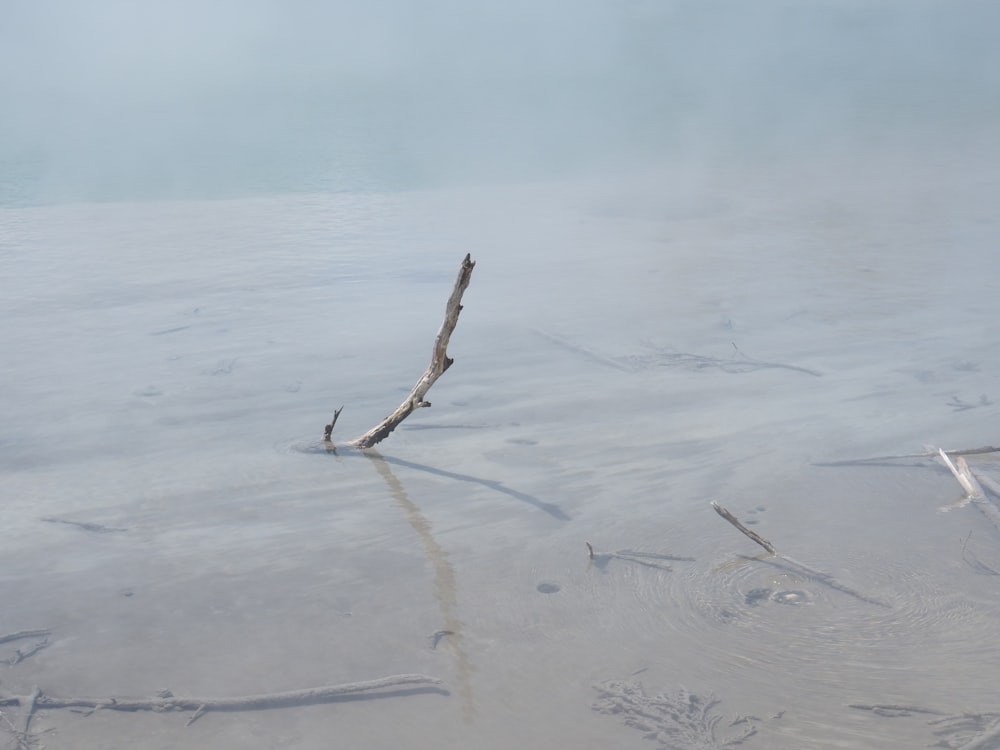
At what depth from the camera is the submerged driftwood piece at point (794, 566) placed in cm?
255

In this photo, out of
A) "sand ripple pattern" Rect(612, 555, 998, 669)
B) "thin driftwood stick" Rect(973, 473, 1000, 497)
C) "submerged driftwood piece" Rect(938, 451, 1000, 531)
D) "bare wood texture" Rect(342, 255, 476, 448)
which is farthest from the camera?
"bare wood texture" Rect(342, 255, 476, 448)

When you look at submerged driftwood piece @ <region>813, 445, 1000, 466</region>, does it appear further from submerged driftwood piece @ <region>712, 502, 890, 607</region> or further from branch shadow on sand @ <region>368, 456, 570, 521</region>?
branch shadow on sand @ <region>368, 456, 570, 521</region>

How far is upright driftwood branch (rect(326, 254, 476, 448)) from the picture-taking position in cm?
313

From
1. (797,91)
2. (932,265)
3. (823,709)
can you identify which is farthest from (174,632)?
(797,91)

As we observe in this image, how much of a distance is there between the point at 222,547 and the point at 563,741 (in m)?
1.19

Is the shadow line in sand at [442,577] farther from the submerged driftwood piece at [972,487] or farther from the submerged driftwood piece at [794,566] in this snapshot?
the submerged driftwood piece at [972,487]

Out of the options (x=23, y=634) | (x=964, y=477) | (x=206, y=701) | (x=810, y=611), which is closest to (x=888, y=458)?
(x=964, y=477)

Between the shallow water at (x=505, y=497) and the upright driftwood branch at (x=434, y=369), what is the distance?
0.27 feet

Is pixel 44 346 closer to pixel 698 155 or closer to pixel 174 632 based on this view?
pixel 174 632

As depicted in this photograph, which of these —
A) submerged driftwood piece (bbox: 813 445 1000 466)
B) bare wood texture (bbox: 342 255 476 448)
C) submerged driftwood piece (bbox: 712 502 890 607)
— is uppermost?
bare wood texture (bbox: 342 255 476 448)

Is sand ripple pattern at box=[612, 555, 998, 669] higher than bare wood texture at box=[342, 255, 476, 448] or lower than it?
lower

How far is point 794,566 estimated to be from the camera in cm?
267

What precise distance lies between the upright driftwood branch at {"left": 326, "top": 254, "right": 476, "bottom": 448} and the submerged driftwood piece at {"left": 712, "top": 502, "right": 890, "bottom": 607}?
3.03 feet

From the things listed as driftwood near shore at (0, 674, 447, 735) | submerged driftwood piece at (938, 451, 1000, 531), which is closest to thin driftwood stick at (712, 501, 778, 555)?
submerged driftwood piece at (938, 451, 1000, 531)
